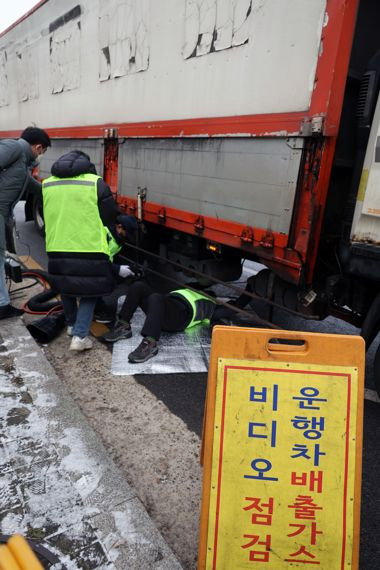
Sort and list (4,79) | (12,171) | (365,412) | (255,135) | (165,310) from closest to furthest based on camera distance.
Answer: (365,412)
(255,135)
(165,310)
(12,171)
(4,79)

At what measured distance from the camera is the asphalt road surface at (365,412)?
2140 mm

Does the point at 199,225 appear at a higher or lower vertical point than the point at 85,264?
higher

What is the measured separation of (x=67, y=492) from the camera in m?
2.14

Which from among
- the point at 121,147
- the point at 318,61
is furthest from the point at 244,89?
the point at 121,147

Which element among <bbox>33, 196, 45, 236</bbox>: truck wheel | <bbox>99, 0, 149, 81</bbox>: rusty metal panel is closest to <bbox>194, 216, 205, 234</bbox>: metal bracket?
<bbox>99, 0, 149, 81</bbox>: rusty metal panel

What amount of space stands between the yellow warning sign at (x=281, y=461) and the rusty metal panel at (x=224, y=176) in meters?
1.88

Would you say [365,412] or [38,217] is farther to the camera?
[38,217]

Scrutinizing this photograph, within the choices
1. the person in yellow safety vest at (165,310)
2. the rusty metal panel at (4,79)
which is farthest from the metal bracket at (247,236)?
the rusty metal panel at (4,79)

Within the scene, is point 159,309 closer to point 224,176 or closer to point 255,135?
point 224,176

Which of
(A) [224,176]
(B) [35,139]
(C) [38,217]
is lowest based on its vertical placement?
(C) [38,217]

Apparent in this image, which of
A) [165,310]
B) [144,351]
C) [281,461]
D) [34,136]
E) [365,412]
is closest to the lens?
[281,461]

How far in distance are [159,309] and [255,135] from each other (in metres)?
1.70

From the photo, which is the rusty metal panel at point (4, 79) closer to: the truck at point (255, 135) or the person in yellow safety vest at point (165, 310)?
the truck at point (255, 135)

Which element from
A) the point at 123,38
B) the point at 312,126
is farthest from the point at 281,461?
the point at 123,38
